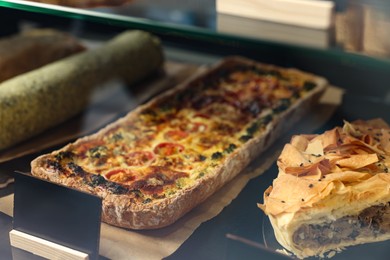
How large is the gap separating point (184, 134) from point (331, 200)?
0.86 m

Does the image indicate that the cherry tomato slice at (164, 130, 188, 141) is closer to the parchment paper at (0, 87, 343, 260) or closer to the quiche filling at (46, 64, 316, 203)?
the quiche filling at (46, 64, 316, 203)

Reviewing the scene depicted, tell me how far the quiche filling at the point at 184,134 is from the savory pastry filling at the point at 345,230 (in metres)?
0.47

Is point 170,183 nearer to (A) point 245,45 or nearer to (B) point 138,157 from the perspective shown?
(B) point 138,157

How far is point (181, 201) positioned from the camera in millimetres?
1984

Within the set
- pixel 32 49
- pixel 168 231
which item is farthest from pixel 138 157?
pixel 32 49

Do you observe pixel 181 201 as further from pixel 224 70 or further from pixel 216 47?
pixel 216 47

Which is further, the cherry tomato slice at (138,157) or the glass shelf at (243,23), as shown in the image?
the cherry tomato slice at (138,157)

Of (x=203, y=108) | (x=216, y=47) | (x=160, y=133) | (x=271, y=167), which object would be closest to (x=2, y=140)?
(x=160, y=133)

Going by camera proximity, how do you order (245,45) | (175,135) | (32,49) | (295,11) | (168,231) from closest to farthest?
(295,11) < (245,45) < (168,231) < (175,135) < (32,49)

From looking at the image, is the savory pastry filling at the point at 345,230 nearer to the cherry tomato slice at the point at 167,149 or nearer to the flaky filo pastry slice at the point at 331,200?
the flaky filo pastry slice at the point at 331,200

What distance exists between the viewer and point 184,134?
96.3 inches

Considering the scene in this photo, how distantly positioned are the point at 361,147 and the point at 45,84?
57.4 inches

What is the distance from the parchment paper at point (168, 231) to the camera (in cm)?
189

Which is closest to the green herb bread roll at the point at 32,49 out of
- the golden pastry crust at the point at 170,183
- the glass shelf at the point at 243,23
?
the golden pastry crust at the point at 170,183
